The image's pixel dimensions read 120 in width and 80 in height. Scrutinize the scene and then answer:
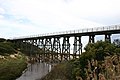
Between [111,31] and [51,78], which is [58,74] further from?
[111,31]

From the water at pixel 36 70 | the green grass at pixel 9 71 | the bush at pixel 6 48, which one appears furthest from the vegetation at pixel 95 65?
the bush at pixel 6 48

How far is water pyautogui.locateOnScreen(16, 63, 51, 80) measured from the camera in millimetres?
75250

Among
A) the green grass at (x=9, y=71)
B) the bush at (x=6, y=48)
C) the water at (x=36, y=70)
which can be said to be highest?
the bush at (x=6, y=48)

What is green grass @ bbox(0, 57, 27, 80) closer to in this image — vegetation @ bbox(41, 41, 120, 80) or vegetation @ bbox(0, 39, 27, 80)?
vegetation @ bbox(0, 39, 27, 80)

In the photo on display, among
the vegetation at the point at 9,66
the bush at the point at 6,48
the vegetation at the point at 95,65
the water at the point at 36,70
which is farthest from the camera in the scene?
the bush at the point at 6,48

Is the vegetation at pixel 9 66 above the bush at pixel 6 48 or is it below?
below

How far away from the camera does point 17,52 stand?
4181 inches

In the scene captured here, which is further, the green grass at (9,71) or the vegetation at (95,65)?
the green grass at (9,71)

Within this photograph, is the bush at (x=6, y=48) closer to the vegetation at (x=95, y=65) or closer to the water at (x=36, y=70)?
the water at (x=36, y=70)

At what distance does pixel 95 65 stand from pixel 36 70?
8035cm

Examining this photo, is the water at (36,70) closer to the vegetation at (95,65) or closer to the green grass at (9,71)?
the green grass at (9,71)

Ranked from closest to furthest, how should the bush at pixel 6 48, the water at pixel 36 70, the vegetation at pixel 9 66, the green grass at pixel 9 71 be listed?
the green grass at pixel 9 71, the vegetation at pixel 9 66, the water at pixel 36 70, the bush at pixel 6 48

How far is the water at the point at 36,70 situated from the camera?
75250 millimetres

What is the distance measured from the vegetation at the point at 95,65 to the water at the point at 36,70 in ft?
41.4
